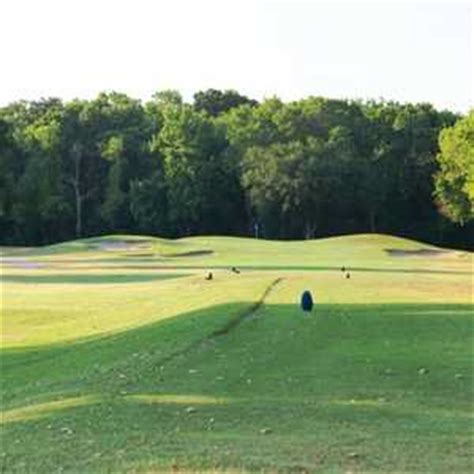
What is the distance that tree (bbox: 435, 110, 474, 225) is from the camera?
7706 centimetres

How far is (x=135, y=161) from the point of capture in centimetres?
10419

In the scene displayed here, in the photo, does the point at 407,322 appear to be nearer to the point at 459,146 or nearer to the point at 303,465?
the point at 303,465

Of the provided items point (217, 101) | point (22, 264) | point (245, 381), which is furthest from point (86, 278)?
point (217, 101)

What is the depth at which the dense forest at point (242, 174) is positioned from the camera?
91750mm

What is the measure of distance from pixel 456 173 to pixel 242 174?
773 inches

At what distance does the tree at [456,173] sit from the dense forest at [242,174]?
209mm

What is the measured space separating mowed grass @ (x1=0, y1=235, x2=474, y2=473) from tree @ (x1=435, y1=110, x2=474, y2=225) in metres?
44.0

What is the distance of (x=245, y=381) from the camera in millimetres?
13938

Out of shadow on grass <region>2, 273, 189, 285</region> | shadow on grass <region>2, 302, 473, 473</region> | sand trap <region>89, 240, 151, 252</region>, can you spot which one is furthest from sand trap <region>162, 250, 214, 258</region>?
shadow on grass <region>2, 302, 473, 473</region>

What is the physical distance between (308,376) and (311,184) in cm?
7739

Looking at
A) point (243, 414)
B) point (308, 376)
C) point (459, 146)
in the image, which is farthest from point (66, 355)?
point (459, 146)

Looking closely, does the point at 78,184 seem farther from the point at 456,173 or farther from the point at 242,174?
the point at 456,173

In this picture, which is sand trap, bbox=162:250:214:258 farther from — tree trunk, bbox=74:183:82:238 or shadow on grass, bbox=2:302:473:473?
shadow on grass, bbox=2:302:473:473

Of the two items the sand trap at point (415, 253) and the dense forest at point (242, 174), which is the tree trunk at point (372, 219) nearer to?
the dense forest at point (242, 174)
